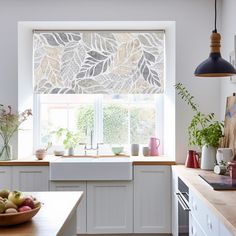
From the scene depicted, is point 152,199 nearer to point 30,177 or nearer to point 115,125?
point 115,125

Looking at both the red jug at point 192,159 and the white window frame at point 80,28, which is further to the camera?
the white window frame at point 80,28

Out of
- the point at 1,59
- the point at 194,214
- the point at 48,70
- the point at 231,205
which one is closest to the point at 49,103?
the point at 48,70

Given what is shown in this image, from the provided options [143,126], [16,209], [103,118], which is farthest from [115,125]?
[16,209]

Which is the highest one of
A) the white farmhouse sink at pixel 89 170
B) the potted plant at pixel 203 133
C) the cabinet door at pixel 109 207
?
the potted plant at pixel 203 133

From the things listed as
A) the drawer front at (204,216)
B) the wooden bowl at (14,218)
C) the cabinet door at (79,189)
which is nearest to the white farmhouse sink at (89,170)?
the cabinet door at (79,189)

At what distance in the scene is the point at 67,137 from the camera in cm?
430

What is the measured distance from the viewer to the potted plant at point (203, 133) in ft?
11.0

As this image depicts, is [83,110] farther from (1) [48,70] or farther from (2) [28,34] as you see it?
(2) [28,34]

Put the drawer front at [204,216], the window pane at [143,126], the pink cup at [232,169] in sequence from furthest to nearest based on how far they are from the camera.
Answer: the window pane at [143,126], the pink cup at [232,169], the drawer front at [204,216]

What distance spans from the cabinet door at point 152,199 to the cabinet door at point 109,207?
8cm

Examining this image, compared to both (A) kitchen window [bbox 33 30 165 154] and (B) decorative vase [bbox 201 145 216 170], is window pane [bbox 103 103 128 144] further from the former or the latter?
(B) decorative vase [bbox 201 145 216 170]

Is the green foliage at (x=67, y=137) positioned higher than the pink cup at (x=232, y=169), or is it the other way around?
the green foliage at (x=67, y=137)

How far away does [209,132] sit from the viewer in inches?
134

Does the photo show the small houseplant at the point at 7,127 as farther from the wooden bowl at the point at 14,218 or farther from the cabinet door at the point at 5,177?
the wooden bowl at the point at 14,218
